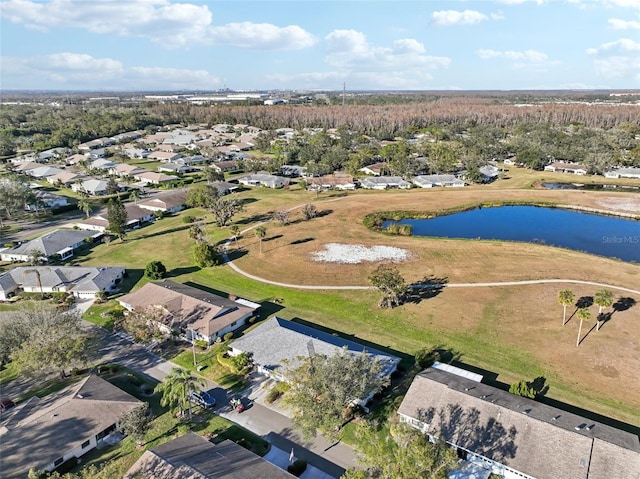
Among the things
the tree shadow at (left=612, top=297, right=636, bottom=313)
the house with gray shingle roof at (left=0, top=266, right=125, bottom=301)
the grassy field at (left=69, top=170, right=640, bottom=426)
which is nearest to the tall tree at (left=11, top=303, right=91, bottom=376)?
the house with gray shingle roof at (left=0, top=266, right=125, bottom=301)

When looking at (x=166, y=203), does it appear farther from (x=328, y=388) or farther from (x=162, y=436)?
(x=328, y=388)

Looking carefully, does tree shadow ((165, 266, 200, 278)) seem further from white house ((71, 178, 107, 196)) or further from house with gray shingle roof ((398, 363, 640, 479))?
white house ((71, 178, 107, 196))

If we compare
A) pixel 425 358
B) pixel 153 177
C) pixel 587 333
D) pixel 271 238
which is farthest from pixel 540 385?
pixel 153 177

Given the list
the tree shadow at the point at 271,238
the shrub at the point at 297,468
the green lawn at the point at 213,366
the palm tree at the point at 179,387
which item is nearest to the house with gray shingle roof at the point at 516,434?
the shrub at the point at 297,468

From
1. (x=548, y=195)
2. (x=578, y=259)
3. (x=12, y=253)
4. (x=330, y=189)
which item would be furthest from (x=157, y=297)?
(x=548, y=195)

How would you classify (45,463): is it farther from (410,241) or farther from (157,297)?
(410,241)

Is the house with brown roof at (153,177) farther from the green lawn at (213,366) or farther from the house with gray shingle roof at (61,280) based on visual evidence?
the green lawn at (213,366)
